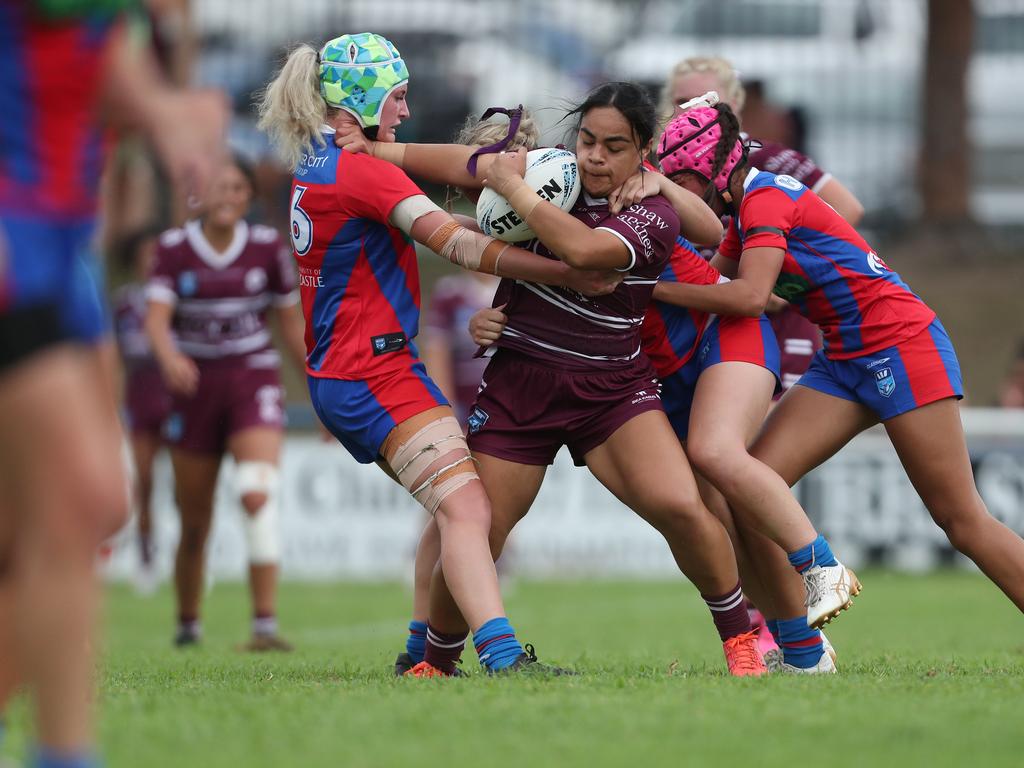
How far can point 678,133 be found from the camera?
5988 millimetres

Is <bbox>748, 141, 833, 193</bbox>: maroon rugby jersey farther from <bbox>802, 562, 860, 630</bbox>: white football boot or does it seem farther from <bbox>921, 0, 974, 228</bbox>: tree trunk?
<bbox>921, 0, 974, 228</bbox>: tree trunk

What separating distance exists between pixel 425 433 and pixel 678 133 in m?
1.53

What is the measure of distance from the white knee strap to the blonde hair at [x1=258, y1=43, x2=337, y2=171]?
3243 millimetres

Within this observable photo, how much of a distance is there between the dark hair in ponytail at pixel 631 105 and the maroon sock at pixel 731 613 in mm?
1641

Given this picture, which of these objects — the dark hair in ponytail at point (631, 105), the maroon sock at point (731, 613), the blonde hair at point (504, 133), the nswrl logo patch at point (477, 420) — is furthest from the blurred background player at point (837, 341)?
the nswrl logo patch at point (477, 420)

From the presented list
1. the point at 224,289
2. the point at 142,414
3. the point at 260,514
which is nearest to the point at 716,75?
the point at 224,289

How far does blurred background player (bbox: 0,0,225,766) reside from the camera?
122 inches

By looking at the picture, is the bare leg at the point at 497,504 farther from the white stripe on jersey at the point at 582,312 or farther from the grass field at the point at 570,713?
the white stripe on jersey at the point at 582,312

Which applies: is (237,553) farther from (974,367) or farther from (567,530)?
(974,367)

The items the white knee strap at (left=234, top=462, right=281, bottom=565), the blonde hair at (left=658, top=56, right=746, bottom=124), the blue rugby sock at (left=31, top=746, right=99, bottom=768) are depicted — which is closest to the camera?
the blue rugby sock at (left=31, top=746, right=99, bottom=768)

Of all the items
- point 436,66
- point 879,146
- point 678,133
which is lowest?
point 879,146

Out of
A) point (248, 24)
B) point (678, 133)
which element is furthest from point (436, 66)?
point (678, 133)

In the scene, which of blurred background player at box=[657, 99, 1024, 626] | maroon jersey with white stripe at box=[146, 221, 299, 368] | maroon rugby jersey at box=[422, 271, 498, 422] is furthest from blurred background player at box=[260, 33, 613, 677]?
maroon rugby jersey at box=[422, 271, 498, 422]

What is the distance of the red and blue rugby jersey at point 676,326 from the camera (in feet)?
19.9
